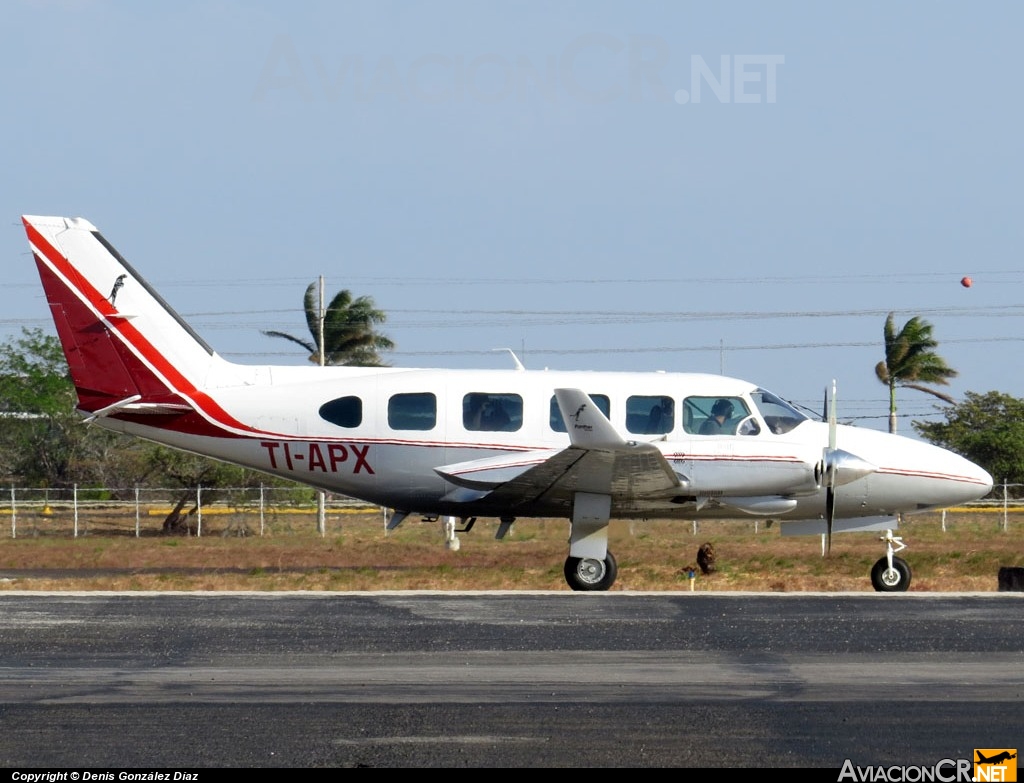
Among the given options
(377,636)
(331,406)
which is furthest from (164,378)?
(377,636)

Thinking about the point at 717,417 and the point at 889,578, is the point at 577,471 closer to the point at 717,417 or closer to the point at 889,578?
the point at 717,417

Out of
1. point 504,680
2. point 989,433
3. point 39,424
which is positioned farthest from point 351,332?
point 504,680

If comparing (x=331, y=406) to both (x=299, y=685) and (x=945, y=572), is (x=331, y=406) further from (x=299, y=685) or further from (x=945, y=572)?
(x=945, y=572)

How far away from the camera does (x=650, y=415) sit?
17547 millimetres

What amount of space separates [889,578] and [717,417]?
121 inches

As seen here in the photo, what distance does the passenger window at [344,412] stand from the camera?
1778cm

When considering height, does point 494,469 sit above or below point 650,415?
below

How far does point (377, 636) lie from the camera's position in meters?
10.6

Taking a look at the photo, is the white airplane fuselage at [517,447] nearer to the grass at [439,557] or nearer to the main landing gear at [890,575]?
the main landing gear at [890,575]

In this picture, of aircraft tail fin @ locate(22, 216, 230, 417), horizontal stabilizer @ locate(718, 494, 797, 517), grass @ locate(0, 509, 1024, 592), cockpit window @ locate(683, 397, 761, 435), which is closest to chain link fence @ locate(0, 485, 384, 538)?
grass @ locate(0, 509, 1024, 592)

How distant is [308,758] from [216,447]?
11759 millimetres

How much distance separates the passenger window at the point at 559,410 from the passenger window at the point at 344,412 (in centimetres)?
260

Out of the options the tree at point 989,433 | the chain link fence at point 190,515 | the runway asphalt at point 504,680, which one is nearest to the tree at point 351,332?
the chain link fence at point 190,515

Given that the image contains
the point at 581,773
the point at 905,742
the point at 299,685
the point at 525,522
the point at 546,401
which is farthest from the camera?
the point at 525,522
